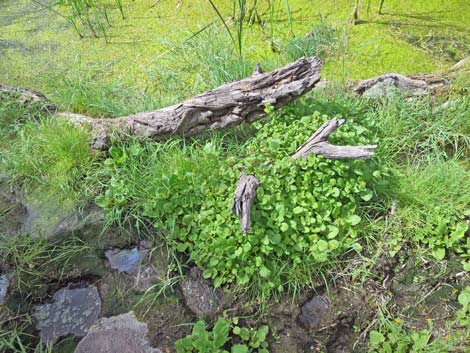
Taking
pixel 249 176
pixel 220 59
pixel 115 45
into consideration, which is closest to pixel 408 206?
pixel 249 176

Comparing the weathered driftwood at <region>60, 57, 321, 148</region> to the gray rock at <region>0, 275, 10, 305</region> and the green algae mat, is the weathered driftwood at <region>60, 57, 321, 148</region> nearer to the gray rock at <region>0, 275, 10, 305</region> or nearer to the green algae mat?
the green algae mat

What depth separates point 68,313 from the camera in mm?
1723

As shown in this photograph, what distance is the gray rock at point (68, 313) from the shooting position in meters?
1.66

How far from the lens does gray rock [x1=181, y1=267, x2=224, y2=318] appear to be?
5.55ft

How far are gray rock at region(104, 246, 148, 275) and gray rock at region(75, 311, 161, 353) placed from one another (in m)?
0.23

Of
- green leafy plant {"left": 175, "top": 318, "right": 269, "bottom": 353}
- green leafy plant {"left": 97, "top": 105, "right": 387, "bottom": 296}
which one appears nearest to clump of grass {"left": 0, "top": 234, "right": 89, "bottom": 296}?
green leafy plant {"left": 97, "top": 105, "right": 387, "bottom": 296}

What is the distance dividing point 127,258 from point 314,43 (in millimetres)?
1992

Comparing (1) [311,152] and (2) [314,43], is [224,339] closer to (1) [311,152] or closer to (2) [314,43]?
(1) [311,152]

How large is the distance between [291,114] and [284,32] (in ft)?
4.20

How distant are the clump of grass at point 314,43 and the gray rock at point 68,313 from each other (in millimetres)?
2022

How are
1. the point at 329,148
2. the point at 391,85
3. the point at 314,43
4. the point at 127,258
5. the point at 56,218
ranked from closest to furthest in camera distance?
1. the point at 329,148
2. the point at 127,258
3. the point at 56,218
4. the point at 391,85
5. the point at 314,43

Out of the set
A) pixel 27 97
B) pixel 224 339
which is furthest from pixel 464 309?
pixel 27 97

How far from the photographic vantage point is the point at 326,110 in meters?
2.17

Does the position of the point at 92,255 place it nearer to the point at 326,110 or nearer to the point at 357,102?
the point at 326,110
